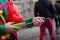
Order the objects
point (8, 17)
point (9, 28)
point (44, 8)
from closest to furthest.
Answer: point (9, 28) → point (8, 17) → point (44, 8)

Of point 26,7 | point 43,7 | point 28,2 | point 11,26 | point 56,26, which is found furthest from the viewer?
point 28,2

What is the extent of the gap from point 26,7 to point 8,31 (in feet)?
37.6

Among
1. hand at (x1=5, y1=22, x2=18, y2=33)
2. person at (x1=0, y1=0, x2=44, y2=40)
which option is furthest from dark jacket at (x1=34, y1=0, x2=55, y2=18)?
hand at (x1=5, y1=22, x2=18, y2=33)

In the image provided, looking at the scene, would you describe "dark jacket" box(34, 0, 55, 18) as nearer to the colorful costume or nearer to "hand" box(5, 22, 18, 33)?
the colorful costume

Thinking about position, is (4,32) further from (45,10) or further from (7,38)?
(45,10)

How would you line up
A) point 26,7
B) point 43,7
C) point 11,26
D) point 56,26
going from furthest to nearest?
point 26,7, point 56,26, point 43,7, point 11,26

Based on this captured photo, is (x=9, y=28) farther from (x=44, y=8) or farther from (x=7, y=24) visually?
(x=44, y=8)

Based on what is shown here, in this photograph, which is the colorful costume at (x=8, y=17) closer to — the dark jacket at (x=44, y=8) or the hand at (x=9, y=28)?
the hand at (x=9, y=28)

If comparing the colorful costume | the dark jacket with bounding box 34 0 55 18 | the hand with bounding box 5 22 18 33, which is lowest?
the dark jacket with bounding box 34 0 55 18

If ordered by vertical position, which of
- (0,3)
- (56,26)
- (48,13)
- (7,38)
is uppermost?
(0,3)

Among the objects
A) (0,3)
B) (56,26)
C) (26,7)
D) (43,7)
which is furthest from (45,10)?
(0,3)

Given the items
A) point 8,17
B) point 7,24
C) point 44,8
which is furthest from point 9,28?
point 44,8

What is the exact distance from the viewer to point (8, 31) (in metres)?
2.56

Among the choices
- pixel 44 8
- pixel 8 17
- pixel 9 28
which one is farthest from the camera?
pixel 44 8
